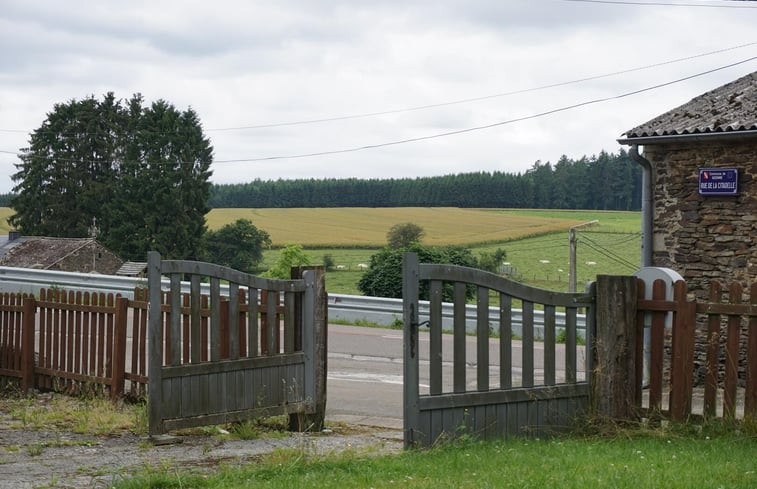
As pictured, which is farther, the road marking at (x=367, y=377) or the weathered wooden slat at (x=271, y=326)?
the road marking at (x=367, y=377)

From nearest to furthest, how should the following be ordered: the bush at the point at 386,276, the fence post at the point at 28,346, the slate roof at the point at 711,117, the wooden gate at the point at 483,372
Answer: the wooden gate at the point at 483,372 < the fence post at the point at 28,346 < the slate roof at the point at 711,117 < the bush at the point at 386,276

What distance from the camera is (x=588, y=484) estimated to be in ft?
19.6

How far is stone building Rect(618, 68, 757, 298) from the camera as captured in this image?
13477 mm

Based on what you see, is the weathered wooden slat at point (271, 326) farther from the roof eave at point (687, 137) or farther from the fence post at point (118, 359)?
the roof eave at point (687, 137)

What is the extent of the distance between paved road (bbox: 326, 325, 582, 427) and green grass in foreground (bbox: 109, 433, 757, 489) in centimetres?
177

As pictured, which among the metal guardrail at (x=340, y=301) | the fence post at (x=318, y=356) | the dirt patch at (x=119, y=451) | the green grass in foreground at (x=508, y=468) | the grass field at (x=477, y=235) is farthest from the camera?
the grass field at (x=477, y=235)

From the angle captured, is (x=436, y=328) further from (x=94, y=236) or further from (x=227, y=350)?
(x=94, y=236)

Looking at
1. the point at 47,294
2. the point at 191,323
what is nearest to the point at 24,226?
the point at 47,294

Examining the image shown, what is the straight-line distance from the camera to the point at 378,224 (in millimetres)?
75438

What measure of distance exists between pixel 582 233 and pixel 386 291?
89.2 feet

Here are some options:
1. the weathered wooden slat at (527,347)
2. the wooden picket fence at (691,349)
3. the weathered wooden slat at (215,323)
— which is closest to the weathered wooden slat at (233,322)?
Result: the weathered wooden slat at (215,323)

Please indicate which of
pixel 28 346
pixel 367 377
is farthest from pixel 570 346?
Result: pixel 28 346

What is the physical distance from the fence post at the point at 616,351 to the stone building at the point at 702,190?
18.3 feet

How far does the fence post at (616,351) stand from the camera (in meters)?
8.54
